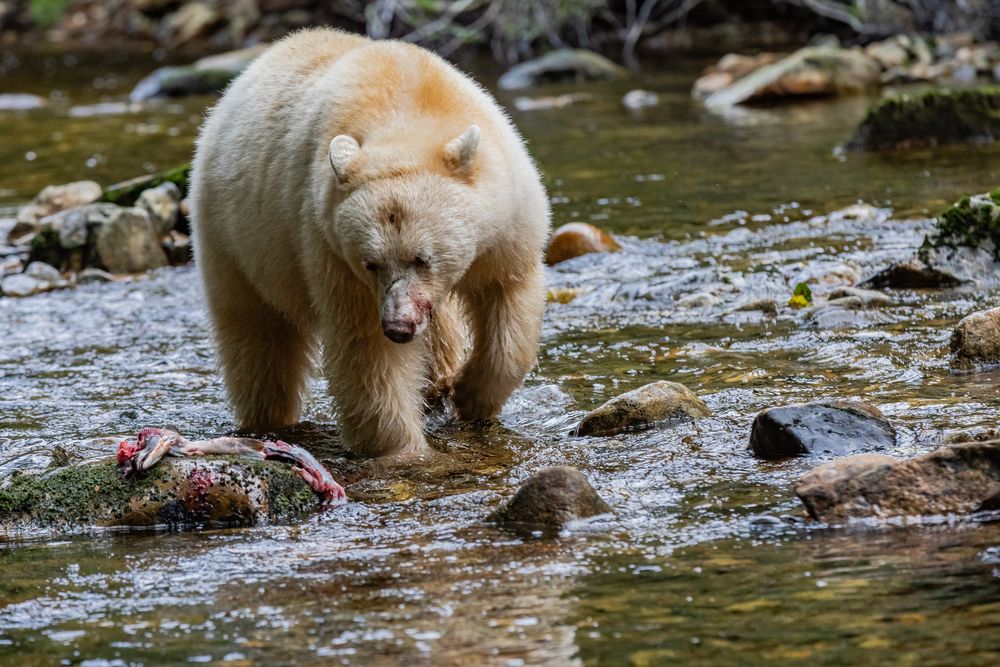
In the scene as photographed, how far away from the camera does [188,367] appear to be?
786cm

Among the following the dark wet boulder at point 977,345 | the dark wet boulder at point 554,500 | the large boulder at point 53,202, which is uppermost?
the large boulder at point 53,202

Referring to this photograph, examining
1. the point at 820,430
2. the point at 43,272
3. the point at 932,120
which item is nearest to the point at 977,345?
the point at 820,430

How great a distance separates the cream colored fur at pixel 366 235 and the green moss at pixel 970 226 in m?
2.95

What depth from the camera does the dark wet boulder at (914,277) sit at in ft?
25.5

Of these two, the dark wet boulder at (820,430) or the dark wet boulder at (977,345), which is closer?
the dark wet boulder at (820,430)

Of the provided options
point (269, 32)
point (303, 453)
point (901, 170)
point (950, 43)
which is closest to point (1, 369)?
point (303, 453)

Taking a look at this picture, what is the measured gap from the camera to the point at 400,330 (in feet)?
16.3

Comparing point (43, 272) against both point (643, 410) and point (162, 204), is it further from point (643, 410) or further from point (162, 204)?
point (643, 410)

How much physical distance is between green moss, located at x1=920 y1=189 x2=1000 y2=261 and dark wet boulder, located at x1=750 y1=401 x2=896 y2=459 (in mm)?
2939

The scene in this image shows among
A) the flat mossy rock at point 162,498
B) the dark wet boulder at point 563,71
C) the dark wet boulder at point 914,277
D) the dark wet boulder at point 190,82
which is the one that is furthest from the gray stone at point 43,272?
the dark wet boulder at point 190,82

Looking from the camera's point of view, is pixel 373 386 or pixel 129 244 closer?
pixel 373 386

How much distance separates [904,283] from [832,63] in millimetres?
9311

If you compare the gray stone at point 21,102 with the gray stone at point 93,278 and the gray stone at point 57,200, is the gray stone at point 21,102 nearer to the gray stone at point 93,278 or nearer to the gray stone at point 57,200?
the gray stone at point 57,200

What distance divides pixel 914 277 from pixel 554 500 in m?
3.95
